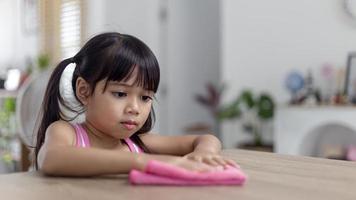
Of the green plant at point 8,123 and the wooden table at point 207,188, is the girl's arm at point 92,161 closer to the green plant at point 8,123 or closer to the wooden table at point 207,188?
the wooden table at point 207,188

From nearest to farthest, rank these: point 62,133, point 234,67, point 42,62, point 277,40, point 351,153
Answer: point 62,133 < point 351,153 < point 277,40 < point 234,67 < point 42,62

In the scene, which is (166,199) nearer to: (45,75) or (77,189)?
(77,189)

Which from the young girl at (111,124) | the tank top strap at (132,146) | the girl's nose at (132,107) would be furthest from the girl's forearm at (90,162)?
the tank top strap at (132,146)

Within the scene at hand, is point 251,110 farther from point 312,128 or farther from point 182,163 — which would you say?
point 182,163

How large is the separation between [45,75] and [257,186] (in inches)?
70.8

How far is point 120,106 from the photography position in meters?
0.83

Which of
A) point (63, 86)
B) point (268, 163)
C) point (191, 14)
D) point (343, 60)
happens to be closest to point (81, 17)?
point (191, 14)

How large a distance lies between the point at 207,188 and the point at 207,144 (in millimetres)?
252

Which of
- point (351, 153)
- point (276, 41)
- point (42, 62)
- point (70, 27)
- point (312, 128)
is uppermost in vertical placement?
point (70, 27)

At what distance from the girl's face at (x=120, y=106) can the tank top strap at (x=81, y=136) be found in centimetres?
4

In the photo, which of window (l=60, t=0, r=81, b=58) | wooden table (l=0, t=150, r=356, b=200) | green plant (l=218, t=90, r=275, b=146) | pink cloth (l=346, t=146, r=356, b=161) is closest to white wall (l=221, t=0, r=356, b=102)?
green plant (l=218, t=90, r=275, b=146)

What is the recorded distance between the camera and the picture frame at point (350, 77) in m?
3.42

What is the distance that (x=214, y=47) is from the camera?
530 centimetres

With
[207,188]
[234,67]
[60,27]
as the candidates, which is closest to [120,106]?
[207,188]
